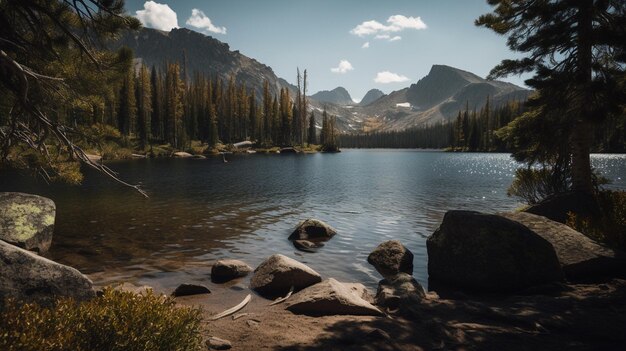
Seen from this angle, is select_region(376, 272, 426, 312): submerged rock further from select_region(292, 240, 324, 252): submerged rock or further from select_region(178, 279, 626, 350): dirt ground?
select_region(292, 240, 324, 252): submerged rock

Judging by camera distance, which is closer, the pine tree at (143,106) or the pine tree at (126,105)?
the pine tree at (126,105)

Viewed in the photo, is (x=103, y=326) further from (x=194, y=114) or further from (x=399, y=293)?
(x=194, y=114)

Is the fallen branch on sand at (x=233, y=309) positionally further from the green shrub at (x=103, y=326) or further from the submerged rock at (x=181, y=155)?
the submerged rock at (x=181, y=155)

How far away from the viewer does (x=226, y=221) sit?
20438mm

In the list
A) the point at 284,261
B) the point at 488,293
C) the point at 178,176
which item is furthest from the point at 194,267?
the point at 178,176

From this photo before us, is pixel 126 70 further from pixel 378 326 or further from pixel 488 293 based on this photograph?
pixel 488 293

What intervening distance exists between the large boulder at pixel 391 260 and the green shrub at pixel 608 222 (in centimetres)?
612

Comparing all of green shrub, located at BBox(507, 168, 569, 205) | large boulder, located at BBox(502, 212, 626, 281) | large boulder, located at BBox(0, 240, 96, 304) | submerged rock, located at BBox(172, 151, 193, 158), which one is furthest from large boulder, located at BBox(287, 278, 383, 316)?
submerged rock, located at BBox(172, 151, 193, 158)

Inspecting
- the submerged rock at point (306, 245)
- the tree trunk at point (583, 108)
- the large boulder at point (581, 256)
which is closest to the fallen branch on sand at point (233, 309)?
the submerged rock at point (306, 245)

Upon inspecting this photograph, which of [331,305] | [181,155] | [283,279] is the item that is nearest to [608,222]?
[331,305]

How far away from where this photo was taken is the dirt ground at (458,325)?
21.6 feet

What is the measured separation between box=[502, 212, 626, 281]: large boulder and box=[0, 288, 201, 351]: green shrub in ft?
34.5

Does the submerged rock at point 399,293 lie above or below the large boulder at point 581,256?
below

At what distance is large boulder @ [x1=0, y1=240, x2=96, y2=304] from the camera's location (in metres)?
5.91
